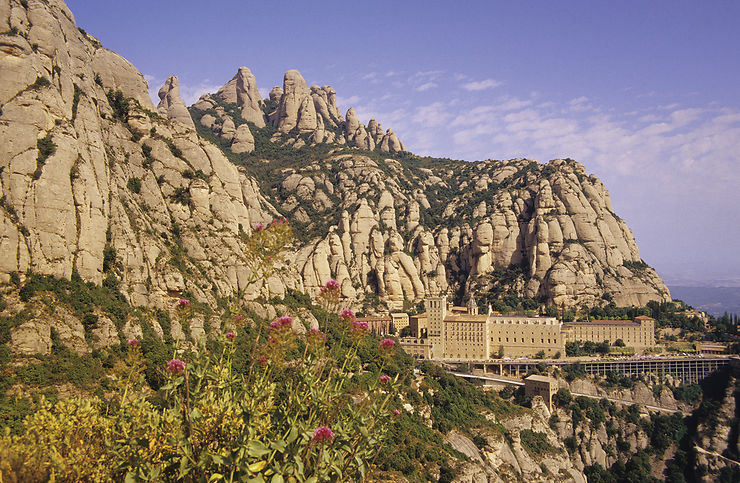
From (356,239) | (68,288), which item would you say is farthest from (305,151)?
(68,288)

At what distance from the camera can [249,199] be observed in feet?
244

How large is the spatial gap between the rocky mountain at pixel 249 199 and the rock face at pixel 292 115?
2.26 feet

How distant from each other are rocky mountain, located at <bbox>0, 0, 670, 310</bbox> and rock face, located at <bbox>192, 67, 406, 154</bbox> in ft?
2.26

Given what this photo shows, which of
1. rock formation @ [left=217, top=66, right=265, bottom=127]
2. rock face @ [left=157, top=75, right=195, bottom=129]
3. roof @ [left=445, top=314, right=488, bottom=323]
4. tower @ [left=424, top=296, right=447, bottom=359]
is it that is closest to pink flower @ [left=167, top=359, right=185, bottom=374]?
tower @ [left=424, top=296, right=447, bottom=359]

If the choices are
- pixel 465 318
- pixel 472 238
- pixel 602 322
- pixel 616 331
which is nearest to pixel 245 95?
pixel 472 238

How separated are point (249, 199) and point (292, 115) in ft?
277

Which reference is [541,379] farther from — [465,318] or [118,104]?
[118,104]

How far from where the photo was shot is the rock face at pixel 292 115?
470ft

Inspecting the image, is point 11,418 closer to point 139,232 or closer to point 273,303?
point 139,232

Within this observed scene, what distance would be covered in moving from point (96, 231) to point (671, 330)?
319ft

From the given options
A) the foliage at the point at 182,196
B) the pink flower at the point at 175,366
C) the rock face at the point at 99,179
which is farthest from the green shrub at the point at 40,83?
the pink flower at the point at 175,366

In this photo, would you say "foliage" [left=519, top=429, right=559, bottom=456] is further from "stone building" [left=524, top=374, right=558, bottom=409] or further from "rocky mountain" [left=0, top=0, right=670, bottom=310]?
"rocky mountain" [left=0, top=0, right=670, bottom=310]

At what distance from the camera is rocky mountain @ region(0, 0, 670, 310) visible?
32219 millimetres

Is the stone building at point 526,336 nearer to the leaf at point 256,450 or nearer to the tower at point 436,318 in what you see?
the tower at point 436,318
